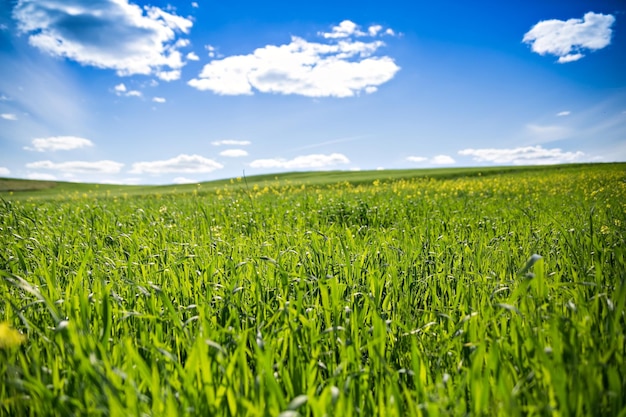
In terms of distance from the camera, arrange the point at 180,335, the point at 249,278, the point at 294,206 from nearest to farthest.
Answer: the point at 180,335
the point at 249,278
the point at 294,206

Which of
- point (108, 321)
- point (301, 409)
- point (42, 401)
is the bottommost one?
point (301, 409)

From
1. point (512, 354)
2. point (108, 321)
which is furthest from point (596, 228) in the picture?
point (108, 321)

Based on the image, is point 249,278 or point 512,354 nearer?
point 512,354

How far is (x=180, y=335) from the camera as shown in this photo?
7.33ft

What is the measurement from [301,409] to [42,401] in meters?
1.14

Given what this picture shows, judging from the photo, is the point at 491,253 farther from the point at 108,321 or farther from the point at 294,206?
the point at 294,206

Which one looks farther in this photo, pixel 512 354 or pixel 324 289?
pixel 324 289

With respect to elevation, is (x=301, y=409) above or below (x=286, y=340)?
below

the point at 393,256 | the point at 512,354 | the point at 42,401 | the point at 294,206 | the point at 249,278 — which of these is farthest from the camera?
the point at 294,206

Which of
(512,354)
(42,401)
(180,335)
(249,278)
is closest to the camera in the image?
(42,401)

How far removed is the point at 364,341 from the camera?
2311 mm

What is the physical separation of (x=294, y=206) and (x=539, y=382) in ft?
25.7

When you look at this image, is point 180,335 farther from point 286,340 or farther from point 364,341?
point 364,341

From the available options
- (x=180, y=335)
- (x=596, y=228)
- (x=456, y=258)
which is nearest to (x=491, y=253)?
(x=456, y=258)
